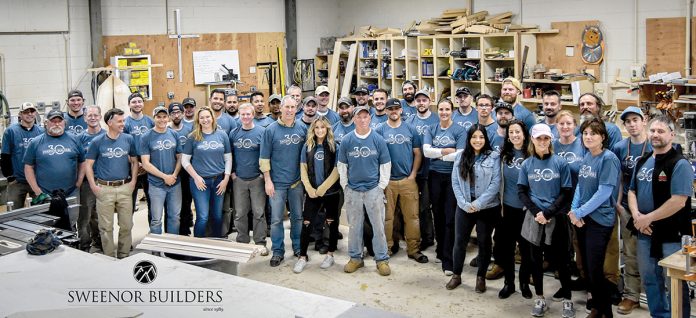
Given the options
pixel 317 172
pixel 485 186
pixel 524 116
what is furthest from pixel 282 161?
pixel 524 116

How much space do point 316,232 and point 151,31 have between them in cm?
618

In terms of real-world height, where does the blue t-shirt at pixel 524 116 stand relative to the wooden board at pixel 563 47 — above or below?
below

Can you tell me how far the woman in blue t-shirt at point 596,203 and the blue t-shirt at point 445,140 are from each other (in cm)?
147

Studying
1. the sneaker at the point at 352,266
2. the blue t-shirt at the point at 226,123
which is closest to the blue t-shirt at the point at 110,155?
the blue t-shirt at the point at 226,123

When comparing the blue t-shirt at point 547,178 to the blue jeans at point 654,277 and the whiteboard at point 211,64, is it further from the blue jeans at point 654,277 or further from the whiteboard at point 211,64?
A: the whiteboard at point 211,64

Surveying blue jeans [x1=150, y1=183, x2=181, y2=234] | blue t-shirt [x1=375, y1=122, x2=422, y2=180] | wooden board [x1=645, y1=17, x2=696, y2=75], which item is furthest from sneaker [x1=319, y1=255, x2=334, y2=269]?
wooden board [x1=645, y1=17, x2=696, y2=75]

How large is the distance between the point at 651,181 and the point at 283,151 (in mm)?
3225

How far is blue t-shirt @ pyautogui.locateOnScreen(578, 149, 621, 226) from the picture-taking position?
521 cm

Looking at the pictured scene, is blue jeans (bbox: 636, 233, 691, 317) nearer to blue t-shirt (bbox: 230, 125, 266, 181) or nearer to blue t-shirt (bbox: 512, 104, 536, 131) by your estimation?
blue t-shirt (bbox: 512, 104, 536, 131)

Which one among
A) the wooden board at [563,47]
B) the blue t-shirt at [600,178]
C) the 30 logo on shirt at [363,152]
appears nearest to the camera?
the blue t-shirt at [600,178]

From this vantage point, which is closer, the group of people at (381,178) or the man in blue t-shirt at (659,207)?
the man in blue t-shirt at (659,207)

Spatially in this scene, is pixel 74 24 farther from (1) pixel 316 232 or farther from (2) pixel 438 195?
(2) pixel 438 195

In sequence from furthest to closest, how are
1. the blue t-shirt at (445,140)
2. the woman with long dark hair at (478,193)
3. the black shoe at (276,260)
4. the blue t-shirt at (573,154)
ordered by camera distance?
the black shoe at (276,260) → the blue t-shirt at (445,140) → the woman with long dark hair at (478,193) → the blue t-shirt at (573,154)

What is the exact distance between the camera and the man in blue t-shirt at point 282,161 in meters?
6.89
